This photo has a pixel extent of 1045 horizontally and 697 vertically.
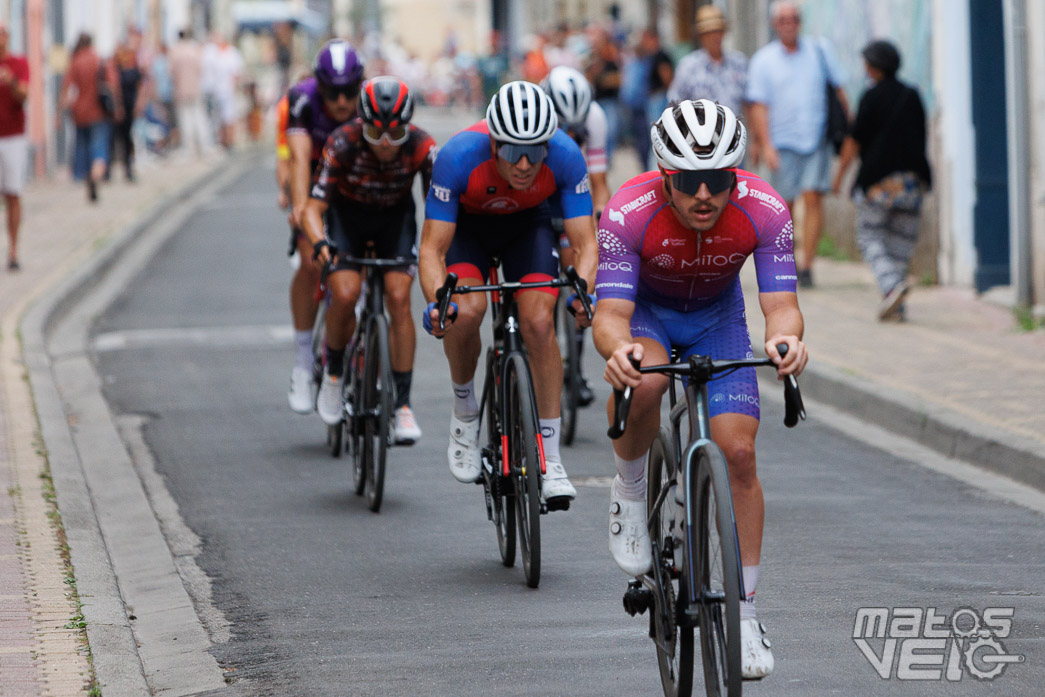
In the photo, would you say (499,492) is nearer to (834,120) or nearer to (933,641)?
(933,641)

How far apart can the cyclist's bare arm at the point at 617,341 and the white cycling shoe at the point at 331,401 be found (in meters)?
3.85

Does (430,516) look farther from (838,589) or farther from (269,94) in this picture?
(269,94)

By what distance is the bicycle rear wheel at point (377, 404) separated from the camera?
780 cm

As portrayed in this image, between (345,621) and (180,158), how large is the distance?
90.8ft

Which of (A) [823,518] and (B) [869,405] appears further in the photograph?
(B) [869,405]

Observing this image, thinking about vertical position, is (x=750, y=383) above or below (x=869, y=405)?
above

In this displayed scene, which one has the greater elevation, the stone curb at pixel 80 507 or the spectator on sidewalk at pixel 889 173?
the spectator on sidewalk at pixel 889 173

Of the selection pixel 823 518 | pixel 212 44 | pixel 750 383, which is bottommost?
pixel 823 518

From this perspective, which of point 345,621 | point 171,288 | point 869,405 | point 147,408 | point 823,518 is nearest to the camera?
point 345,621

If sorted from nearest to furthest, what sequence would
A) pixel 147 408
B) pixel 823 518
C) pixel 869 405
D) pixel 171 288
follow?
pixel 823 518, pixel 869 405, pixel 147 408, pixel 171 288

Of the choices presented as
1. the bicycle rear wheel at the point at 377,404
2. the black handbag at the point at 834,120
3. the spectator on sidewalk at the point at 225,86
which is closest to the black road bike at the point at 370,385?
the bicycle rear wheel at the point at 377,404

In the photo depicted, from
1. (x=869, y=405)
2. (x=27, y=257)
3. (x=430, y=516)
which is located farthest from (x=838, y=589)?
(x=27, y=257)

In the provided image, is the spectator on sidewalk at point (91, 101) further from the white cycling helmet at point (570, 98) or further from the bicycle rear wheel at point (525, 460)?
the bicycle rear wheel at point (525, 460)

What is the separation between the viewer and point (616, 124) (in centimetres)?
2708
